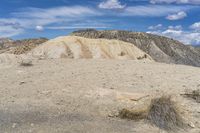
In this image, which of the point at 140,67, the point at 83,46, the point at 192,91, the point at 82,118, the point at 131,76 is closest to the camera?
the point at 82,118

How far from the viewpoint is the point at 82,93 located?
11836 millimetres

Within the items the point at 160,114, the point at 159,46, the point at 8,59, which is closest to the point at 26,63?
the point at 8,59

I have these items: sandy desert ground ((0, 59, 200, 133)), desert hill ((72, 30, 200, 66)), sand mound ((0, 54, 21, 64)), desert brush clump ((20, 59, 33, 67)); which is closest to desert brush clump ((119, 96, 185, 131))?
sandy desert ground ((0, 59, 200, 133))

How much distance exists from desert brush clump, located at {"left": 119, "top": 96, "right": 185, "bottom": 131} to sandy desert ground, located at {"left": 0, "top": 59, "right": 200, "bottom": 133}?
0.17 m

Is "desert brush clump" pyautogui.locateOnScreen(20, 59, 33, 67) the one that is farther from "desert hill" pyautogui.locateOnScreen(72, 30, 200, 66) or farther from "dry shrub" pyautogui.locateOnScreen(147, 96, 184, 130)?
"desert hill" pyautogui.locateOnScreen(72, 30, 200, 66)

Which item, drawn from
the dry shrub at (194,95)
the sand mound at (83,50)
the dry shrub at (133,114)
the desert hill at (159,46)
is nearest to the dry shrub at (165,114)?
the dry shrub at (133,114)

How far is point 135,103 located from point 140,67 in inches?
205

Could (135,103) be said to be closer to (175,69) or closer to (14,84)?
(14,84)

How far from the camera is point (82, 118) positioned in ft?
33.6

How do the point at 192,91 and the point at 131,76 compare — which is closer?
the point at 192,91

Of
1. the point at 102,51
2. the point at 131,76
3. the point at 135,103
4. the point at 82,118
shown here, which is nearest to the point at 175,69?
the point at 131,76

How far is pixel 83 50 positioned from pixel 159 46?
197 feet

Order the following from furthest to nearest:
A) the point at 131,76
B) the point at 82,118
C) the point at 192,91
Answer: the point at 131,76, the point at 192,91, the point at 82,118

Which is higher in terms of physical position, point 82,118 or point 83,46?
point 83,46
